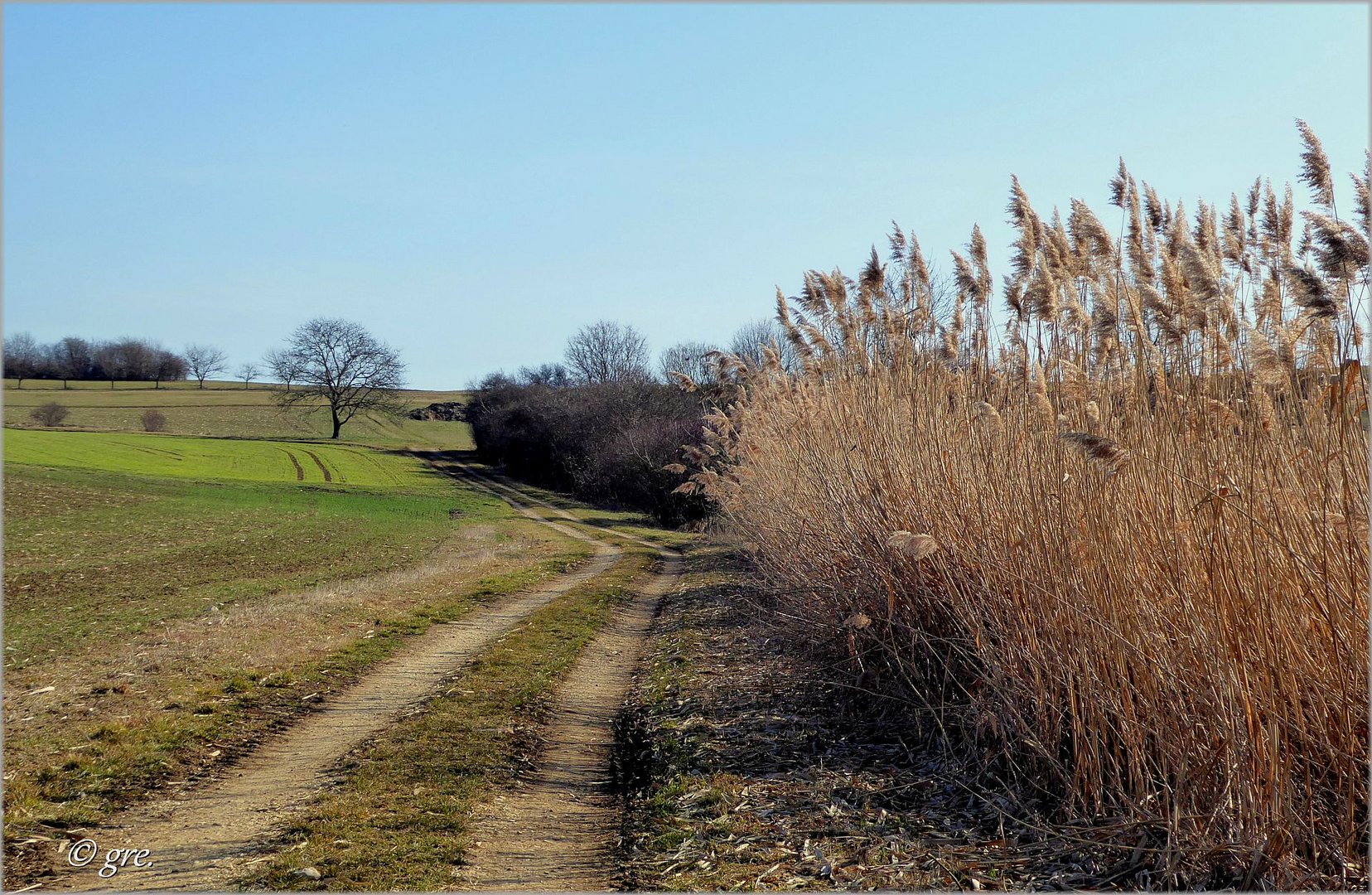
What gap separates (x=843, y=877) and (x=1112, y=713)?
143 centimetres

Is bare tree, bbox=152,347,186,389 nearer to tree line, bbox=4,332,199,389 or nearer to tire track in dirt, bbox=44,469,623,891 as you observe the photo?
tree line, bbox=4,332,199,389

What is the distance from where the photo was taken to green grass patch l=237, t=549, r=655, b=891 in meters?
4.05

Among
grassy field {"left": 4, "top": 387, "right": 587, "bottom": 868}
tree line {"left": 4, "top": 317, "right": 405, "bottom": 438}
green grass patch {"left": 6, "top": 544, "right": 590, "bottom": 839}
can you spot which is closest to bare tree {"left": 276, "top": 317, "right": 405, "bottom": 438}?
tree line {"left": 4, "top": 317, "right": 405, "bottom": 438}

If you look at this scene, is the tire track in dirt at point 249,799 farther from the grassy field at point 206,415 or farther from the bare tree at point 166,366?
the bare tree at point 166,366

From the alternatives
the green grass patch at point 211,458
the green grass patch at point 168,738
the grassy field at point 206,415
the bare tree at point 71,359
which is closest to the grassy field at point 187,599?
the green grass patch at point 168,738

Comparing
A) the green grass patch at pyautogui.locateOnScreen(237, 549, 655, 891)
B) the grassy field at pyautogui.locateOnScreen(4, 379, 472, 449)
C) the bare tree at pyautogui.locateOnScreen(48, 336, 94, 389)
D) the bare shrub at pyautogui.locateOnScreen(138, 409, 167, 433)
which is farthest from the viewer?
the bare tree at pyautogui.locateOnScreen(48, 336, 94, 389)

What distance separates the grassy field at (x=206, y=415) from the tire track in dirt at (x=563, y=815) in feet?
202

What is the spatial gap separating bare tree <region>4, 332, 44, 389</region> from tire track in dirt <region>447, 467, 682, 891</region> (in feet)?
226

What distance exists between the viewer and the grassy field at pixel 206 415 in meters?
60.6

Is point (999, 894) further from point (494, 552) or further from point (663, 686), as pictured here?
point (494, 552)

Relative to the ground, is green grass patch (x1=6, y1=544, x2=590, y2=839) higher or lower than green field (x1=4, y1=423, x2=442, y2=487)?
lower

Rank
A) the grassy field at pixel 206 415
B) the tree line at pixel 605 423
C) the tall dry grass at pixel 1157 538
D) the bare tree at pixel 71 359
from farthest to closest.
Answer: the bare tree at pixel 71 359
the grassy field at pixel 206 415
the tree line at pixel 605 423
the tall dry grass at pixel 1157 538

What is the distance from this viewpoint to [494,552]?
2070 centimetres

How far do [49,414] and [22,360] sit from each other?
15.1 m
